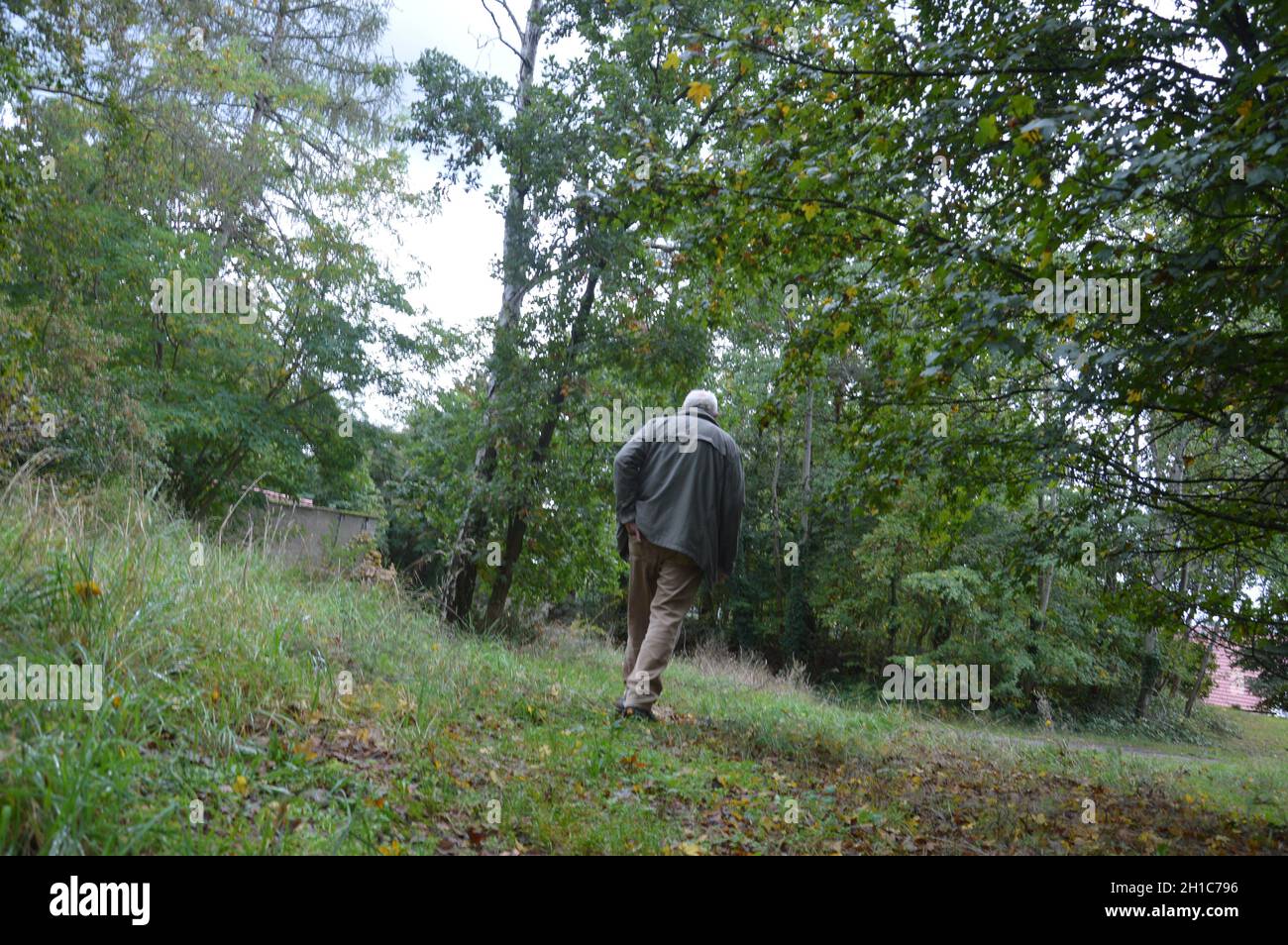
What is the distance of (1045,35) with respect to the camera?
5.02 meters

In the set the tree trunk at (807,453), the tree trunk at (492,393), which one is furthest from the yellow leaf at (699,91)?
the tree trunk at (807,453)

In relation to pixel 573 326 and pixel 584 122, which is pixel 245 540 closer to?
pixel 573 326

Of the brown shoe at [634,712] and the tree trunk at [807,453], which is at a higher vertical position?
the tree trunk at [807,453]

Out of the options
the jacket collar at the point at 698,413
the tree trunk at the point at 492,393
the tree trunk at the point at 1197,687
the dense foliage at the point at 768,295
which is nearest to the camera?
the dense foliage at the point at 768,295

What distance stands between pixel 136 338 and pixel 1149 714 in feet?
79.6

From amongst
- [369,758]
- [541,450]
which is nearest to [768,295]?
[541,450]

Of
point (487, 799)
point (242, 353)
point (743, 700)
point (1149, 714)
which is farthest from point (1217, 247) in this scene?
point (1149, 714)

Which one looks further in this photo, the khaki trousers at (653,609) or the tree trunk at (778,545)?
the tree trunk at (778,545)

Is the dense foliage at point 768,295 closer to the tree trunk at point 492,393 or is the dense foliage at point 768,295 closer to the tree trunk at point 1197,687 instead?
the tree trunk at point 492,393

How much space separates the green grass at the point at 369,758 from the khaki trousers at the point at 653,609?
0.31m

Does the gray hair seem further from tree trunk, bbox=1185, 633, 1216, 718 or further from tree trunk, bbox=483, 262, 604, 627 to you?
tree trunk, bbox=1185, 633, 1216, 718

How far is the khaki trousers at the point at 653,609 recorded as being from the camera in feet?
18.9

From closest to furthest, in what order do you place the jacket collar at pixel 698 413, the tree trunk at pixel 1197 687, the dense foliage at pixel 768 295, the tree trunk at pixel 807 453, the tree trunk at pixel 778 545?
the dense foliage at pixel 768 295 → the jacket collar at pixel 698 413 → the tree trunk at pixel 1197 687 → the tree trunk at pixel 807 453 → the tree trunk at pixel 778 545

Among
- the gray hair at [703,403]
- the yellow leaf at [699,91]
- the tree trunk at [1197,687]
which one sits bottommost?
the tree trunk at [1197,687]
